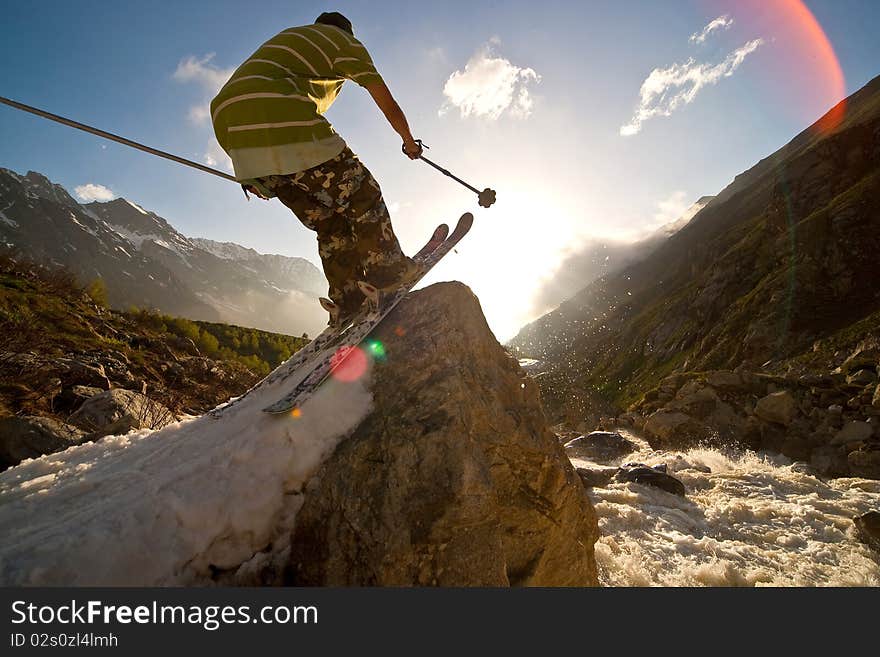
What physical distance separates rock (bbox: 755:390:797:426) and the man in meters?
21.5

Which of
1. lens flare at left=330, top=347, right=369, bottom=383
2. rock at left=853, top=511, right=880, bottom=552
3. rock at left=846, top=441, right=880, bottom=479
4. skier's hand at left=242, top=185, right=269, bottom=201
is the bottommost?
rock at left=846, top=441, right=880, bottom=479

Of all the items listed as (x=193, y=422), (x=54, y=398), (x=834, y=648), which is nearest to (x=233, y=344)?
(x=54, y=398)

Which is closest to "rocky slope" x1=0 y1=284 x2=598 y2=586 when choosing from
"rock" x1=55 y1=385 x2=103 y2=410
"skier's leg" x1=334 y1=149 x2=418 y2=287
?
"skier's leg" x1=334 y1=149 x2=418 y2=287

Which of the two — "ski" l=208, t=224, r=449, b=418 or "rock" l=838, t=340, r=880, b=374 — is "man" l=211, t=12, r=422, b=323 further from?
"rock" l=838, t=340, r=880, b=374

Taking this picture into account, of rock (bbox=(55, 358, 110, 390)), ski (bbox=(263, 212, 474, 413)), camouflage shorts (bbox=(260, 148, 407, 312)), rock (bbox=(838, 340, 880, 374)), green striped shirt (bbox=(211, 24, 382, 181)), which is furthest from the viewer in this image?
rock (bbox=(838, 340, 880, 374))

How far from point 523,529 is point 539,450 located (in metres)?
0.89

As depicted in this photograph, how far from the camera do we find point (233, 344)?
215ft

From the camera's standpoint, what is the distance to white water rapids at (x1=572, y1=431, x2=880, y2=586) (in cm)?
725

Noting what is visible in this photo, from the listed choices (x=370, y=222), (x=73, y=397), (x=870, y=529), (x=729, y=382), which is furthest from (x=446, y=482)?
(x=729, y=382)

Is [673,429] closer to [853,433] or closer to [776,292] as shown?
[853,433]

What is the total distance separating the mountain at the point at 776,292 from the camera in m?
39.0

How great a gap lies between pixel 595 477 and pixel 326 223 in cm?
1193

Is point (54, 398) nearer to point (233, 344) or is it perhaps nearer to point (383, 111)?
point (383, 111)

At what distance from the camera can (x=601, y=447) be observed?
2159 centimetres
